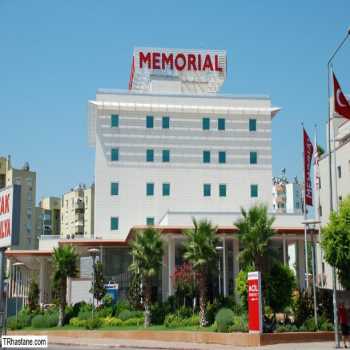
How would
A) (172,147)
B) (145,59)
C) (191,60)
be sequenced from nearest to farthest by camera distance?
(172,147) < (145,59) < (191,60)

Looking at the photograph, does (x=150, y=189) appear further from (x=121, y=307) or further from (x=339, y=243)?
(x=339, y=243)

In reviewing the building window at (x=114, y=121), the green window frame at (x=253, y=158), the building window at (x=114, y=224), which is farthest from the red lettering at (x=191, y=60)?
the building window at (x=114, y=224)

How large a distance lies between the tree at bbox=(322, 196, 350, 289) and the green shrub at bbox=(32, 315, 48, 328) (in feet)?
72.6

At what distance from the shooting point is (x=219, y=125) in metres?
64.5

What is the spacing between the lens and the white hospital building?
61562 mm

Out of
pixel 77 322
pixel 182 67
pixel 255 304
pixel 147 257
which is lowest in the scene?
pixel 77 322

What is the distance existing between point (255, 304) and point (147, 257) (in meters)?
12.6

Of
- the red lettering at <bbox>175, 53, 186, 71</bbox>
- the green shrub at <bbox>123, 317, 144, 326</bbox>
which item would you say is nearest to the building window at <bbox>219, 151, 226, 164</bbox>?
the red lettering at <bbox>175, 53, 186, 71</bbox>

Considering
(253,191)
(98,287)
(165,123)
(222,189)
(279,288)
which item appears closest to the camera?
(279,288)

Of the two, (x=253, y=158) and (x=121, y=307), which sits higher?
(x=253, y=158)

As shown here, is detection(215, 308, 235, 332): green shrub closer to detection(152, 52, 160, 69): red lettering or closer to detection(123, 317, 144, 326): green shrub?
detection(123, 317, 144, 326): green shrub

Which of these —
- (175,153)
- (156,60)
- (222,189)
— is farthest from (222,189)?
(156,60)

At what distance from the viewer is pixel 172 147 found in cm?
6366

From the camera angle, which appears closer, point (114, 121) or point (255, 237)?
point (255, 237)
